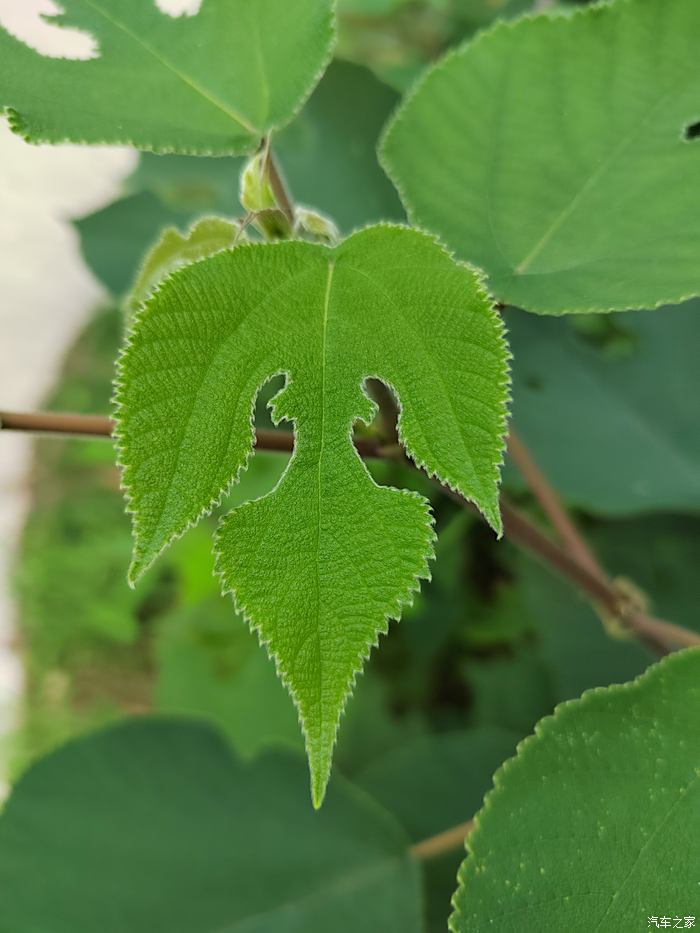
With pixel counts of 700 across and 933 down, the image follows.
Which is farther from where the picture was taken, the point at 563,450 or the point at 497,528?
the point at 563,450

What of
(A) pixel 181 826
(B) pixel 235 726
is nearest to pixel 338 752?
(B) pixel 235 726

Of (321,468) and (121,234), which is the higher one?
(121,234)

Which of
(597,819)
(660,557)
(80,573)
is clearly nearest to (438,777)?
(660,557)

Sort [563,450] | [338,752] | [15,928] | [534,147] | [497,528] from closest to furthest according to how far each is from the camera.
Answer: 1. [497,528]
2. [534,147]
3. [15,928]
4. [563,450]
5. [338,752]

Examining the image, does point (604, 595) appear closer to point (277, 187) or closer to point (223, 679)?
point (277, 187)

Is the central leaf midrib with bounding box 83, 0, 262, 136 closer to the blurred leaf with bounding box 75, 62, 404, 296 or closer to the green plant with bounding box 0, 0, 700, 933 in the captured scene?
the green plant with bounding box 0, 0, 700, 933

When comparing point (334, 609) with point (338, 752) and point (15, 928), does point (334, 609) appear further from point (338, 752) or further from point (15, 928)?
point (338, 752)

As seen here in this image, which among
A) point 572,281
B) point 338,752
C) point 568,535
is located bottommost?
point 338,752

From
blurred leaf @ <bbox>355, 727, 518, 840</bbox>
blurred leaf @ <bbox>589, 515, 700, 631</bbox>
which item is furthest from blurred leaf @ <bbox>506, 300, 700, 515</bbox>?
blurred leaf @ <bbox>355, 727, 518, 840</bbox>
